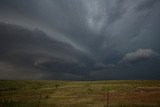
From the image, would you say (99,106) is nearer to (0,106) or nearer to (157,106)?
(157,106)

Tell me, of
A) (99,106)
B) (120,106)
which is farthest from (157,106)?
(99,106)

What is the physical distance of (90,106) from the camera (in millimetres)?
35125

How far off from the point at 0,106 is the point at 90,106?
16.6m

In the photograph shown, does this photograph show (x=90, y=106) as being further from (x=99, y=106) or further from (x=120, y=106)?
(x=120, y=106)

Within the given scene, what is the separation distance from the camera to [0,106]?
2294 centimetres

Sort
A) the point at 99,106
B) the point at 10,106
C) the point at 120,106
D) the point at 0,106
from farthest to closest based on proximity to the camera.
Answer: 1. the point at 99,106
2. the point at 120,106
3. the point at 10,106
4. the point at 0,106

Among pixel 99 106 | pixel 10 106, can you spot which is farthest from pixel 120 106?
pixel 10 106

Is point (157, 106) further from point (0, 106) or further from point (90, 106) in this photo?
point (0, 106)

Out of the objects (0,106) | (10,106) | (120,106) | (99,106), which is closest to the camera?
(0,106)

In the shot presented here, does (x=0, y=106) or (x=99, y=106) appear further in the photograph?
(x=99, y=106)

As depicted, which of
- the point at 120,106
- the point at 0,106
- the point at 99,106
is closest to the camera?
the point at 0,106

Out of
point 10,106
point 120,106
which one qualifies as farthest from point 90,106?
point 10,106

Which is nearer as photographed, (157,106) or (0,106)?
(0,106)

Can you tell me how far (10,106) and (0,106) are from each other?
8.88 ft
